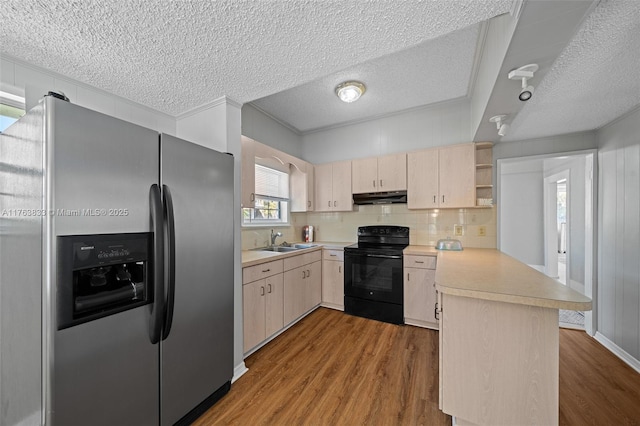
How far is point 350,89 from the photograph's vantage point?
8.18 ft

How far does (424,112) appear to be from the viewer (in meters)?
3.22

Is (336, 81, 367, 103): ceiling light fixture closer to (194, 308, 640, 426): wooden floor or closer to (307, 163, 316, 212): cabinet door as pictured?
(307, 163, 316, 212): cabinet door

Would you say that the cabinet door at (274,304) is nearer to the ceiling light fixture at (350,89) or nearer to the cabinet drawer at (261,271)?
the cabinet drawer at (261,271)

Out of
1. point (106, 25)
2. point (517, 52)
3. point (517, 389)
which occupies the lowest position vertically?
point (517, 389)

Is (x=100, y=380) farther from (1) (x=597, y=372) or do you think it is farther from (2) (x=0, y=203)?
(1) (x=597, y=372)

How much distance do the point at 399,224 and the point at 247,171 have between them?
7.24 feet

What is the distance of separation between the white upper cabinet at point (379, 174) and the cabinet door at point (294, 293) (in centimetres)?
142

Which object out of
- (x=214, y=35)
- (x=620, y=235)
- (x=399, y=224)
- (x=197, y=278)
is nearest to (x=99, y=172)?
(x=197, y=278)

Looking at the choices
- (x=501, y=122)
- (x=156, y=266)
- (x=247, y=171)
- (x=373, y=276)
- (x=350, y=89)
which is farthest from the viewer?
(x=373, y=276)

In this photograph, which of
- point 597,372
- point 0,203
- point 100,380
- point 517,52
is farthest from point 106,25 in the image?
point 597,372

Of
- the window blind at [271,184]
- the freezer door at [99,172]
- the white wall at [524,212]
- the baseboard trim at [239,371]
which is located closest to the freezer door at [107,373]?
the freezer door at [99,172]

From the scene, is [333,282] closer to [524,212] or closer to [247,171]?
[247,171]

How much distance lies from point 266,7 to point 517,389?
2.30 meters

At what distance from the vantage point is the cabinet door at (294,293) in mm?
2664
